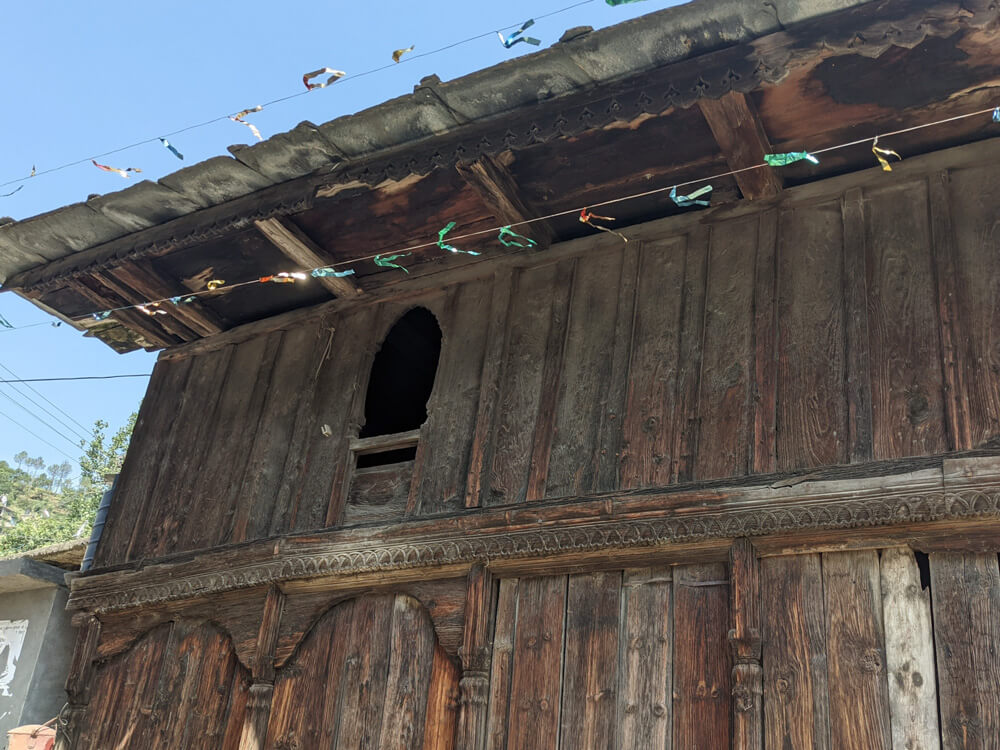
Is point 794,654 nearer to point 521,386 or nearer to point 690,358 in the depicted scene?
point 690,358

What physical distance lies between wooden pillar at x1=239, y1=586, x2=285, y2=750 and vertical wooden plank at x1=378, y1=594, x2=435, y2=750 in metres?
0.89

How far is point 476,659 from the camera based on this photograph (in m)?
5.46

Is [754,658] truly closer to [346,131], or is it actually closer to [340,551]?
[340,551]

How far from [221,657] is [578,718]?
2718 mm

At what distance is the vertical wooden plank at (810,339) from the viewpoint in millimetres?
5039

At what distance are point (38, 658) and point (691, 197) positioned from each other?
8344 millimetres

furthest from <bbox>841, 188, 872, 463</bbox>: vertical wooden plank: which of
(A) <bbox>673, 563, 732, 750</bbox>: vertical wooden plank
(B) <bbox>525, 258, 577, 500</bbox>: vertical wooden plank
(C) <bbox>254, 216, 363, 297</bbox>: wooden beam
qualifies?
(C) <bbox>254, 216, 363, 297</bbox>: wooden beam

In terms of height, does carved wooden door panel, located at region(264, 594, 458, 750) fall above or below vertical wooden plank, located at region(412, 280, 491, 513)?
below

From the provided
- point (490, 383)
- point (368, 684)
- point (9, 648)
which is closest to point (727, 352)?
point (490, 383)

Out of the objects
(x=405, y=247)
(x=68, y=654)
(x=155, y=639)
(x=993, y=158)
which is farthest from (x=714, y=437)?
(x=68, y=654)

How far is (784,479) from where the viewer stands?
4969 mm

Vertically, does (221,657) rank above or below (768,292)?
below

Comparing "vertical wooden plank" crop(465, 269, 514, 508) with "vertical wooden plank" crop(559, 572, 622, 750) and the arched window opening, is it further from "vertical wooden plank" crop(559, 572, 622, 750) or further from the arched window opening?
the arched window opening

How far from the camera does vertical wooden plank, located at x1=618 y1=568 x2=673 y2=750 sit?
15.9 feet
